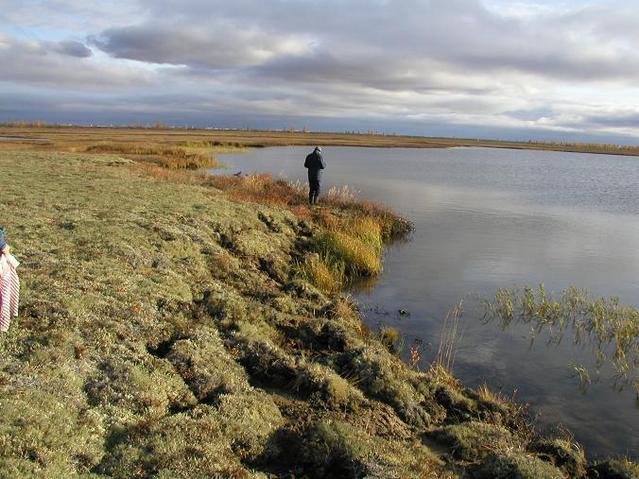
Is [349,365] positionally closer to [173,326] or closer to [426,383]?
[426,383]

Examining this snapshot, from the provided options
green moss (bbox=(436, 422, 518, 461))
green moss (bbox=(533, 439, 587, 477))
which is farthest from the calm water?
green moss (bbox=(436, 422, 518, 461))

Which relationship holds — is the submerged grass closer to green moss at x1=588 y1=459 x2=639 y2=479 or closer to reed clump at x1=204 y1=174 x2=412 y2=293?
green moss at x1=588 y1=459 x2=639 y2=479

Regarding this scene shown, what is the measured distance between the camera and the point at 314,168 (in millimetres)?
31719

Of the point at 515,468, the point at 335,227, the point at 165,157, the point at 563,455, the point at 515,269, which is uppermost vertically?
the point at 165,157

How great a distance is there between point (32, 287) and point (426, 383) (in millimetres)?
8405

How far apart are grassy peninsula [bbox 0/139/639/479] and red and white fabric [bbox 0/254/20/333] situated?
195 mm

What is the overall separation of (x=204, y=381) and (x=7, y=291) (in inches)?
142

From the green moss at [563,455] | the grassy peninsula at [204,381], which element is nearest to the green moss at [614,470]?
the grassy peninsula at [204,381]

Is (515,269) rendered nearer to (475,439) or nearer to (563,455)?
(563,455)

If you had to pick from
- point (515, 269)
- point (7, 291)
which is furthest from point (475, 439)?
point (515, 269)

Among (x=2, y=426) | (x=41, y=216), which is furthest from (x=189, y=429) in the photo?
(x=41, y=216)

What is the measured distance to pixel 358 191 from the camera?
151 feet

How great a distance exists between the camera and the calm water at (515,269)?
12992 millimetres

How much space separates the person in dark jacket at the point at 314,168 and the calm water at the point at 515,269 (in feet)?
21.4
